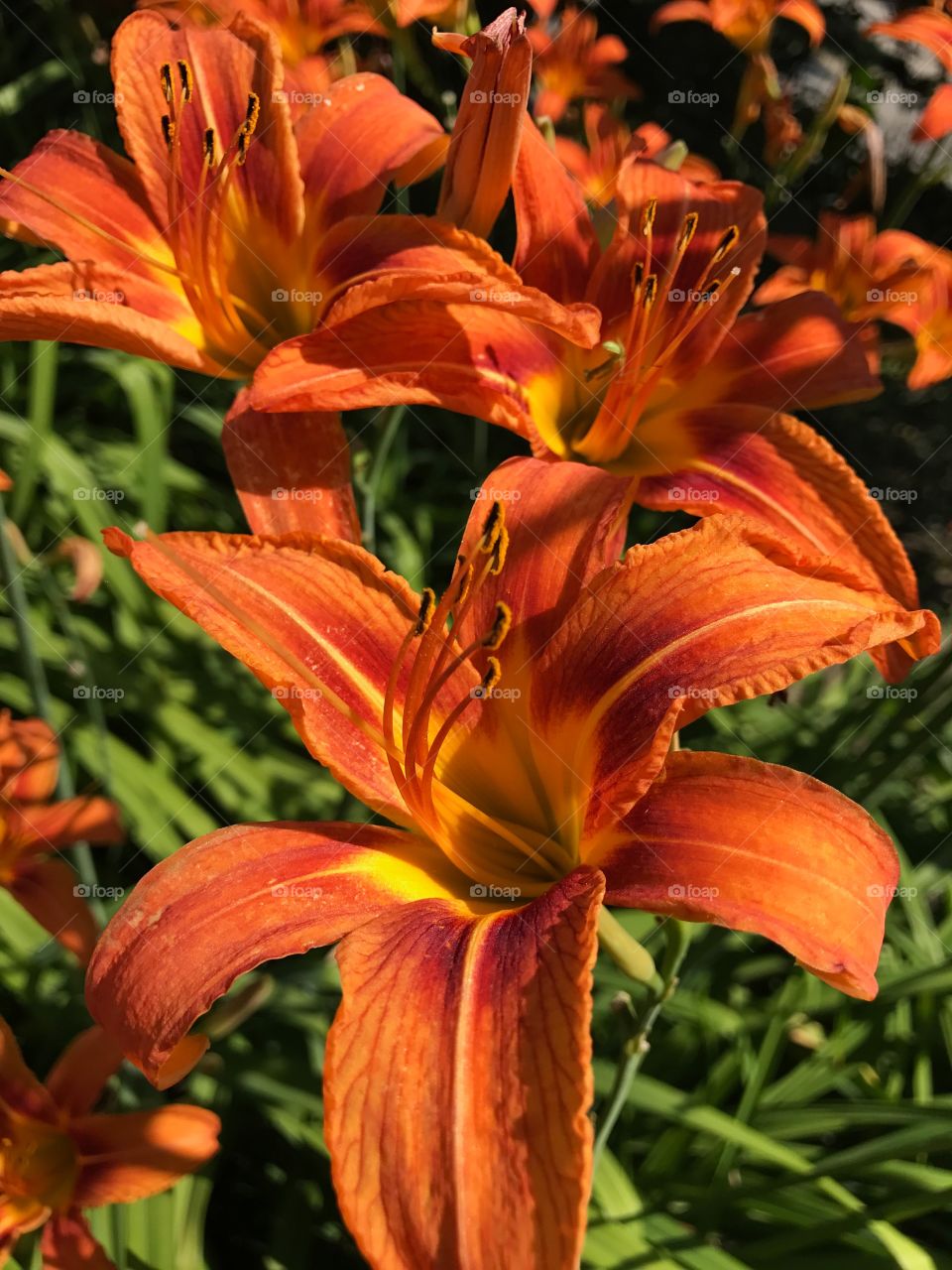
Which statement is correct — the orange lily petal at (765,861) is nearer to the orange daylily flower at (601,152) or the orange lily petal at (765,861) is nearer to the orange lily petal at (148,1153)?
the orange lily petal at (148,1153)

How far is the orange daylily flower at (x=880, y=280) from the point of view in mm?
2158

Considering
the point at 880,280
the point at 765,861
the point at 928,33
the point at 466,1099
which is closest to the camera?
the point at 466,1099

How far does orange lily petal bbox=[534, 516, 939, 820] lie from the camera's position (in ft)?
2.87

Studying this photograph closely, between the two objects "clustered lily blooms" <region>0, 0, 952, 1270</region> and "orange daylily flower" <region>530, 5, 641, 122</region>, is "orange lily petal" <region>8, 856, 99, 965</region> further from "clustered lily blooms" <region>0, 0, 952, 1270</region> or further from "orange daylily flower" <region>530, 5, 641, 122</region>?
"orange daylily flower" <region>530, 5, 641, 122</region>

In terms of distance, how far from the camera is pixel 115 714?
2273mm

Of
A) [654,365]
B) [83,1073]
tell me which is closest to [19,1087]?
[83,1073]

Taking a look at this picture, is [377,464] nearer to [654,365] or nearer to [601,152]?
[654,365]

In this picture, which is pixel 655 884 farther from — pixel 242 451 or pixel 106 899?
pixel 106 899

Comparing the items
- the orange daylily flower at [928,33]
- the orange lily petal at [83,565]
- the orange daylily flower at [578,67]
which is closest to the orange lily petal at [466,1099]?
the orange lily petal at [83,565]

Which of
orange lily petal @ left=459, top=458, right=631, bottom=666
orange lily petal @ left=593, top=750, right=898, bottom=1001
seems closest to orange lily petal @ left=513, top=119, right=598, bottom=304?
orange lily petal @ left=459, top=458, right=631, bottom=666

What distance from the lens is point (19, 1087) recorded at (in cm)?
134

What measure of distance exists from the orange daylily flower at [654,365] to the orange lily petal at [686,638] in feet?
0.38

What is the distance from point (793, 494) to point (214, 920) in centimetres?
82

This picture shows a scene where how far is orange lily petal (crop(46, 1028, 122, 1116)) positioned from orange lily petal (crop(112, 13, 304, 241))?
1091mm
